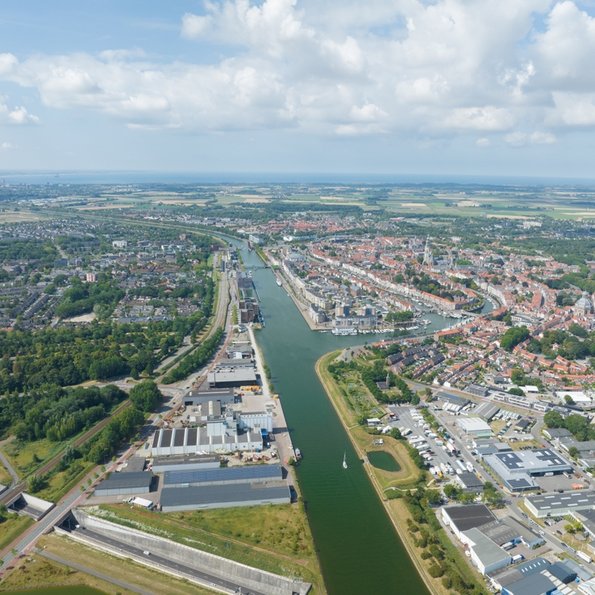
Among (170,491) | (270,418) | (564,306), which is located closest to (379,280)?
(564,306)

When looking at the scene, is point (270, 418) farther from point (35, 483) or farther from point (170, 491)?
point (35, 483)

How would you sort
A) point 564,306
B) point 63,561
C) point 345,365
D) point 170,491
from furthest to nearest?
point 564,306 < point 345,365 < point 170,491 < point 63,561

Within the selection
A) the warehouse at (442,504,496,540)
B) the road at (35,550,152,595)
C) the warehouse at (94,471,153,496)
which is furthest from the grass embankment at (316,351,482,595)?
the warehouse at (94,471,153,496)

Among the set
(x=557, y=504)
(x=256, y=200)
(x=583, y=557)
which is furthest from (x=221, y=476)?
(x=256, y=200)

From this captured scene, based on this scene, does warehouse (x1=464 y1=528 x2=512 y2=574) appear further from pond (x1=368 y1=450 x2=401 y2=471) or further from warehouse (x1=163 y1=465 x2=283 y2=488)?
warehouse (x1=163 y1=465 x2=283 y2=488)

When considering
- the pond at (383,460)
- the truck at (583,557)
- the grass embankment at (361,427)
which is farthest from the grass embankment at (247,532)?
the truck at (583,557)

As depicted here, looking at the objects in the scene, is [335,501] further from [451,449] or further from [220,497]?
[451,449]
